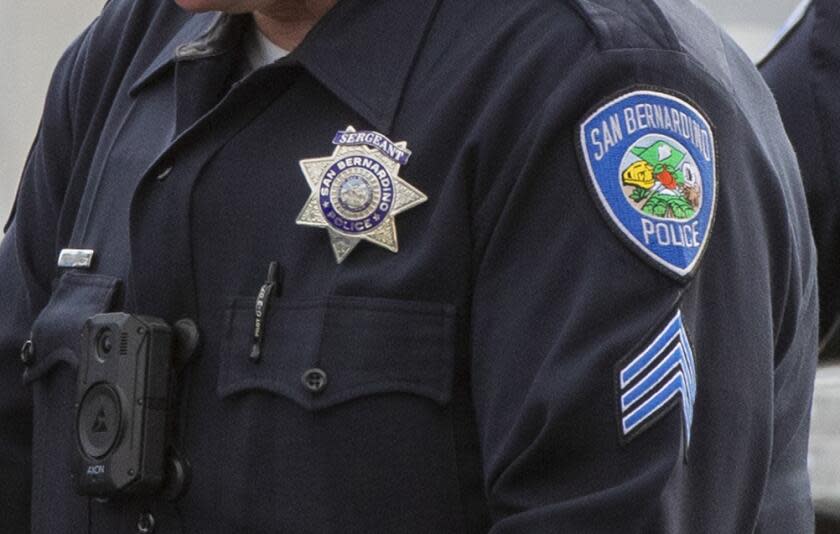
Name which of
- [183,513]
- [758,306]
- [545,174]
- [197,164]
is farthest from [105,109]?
[758,306]

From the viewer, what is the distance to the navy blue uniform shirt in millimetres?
2678

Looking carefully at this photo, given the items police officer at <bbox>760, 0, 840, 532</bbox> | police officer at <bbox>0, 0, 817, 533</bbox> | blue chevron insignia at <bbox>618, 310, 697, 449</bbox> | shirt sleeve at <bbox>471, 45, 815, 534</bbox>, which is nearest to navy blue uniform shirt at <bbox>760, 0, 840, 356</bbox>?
police officer at <bbox>760, 0, 840, 532</bbox>

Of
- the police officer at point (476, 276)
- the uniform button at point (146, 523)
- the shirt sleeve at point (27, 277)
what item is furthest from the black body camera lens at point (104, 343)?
the shirt sleeve at point (27, 277)

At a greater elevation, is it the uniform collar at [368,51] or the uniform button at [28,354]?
the uniform collar at [368,51]

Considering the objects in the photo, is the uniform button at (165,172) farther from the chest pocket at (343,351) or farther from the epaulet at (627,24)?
the epaulet at (627,24)

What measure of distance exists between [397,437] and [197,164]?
1.22 ft

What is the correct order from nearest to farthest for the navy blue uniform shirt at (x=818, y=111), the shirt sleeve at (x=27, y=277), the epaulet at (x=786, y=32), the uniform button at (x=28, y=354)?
the uniform button at (x=28, y=354) < the shirt sleeve at (x=27, y=277) < the navy blue uniform shirt at (x=818, y=111) < the epaulet at (x=786, y=32)

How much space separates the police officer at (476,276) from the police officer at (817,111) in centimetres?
66

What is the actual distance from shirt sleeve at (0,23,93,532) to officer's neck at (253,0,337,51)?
369 mm

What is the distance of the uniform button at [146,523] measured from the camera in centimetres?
197

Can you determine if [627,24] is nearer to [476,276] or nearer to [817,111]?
[476,276]

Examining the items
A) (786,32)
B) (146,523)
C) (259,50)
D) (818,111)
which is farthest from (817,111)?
(146,523)

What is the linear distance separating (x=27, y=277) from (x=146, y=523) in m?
0.44

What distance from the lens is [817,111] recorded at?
8.89 ft
